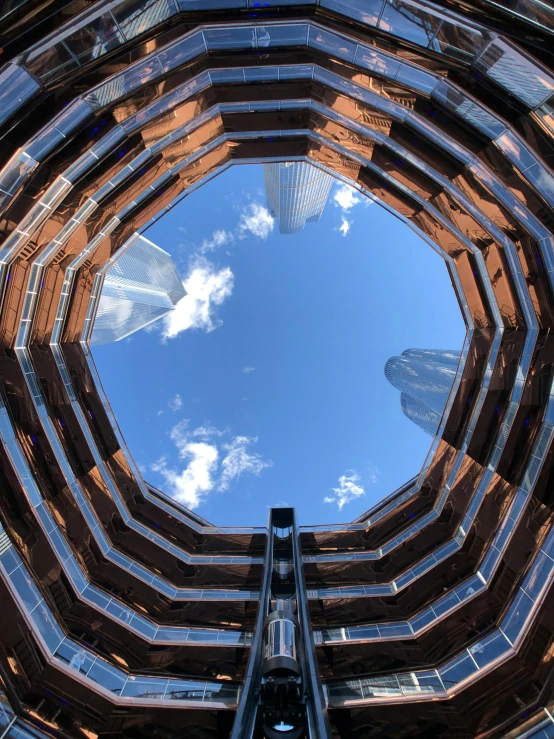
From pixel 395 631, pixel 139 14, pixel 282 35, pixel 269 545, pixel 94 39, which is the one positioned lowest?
pixel 395 631

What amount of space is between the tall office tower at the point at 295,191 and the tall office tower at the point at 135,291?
3910cm

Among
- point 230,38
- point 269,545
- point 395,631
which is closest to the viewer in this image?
point 230,38

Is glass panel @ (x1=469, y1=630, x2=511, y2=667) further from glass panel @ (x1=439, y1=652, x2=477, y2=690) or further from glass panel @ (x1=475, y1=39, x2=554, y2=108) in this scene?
glass panel @ (x1=475, y1=39, x2=554, y2=108)

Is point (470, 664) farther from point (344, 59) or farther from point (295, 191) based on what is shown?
point (295, 191)

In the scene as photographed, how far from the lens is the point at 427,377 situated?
106 meters

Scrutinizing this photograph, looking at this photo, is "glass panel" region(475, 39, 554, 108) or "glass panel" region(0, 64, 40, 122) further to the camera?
"glass panel" region(0, 64, 40, 122)

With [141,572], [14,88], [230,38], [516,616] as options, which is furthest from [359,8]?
[141,572]

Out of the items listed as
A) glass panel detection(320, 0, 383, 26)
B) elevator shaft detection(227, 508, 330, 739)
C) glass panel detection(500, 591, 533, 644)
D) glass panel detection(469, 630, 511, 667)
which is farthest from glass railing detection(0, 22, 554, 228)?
elevator shaft detection(227, 508, 330, 739)

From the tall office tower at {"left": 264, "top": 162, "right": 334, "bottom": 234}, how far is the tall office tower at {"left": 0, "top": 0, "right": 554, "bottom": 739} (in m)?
84.8

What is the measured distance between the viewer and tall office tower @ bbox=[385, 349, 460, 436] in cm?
9450

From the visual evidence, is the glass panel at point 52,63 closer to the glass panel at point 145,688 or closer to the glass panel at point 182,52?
the glass panel at point 182,52

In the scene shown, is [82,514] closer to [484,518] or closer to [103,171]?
[103,171]

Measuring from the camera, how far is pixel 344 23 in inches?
535

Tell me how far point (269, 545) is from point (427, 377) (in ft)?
294
